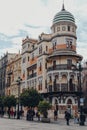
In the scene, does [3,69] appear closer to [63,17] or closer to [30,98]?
[63,17]

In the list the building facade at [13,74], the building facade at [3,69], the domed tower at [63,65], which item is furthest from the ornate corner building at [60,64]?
the building facade at [3,69]

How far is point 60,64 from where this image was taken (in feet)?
185

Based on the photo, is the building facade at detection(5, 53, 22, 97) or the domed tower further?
the building facade at detection(5, 53, 22, 97)

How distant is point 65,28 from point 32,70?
14.7 metres

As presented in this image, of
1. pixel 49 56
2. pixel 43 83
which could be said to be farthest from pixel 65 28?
pixel 43 83

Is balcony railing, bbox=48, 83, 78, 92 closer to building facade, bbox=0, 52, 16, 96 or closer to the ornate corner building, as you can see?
the ornate corner building

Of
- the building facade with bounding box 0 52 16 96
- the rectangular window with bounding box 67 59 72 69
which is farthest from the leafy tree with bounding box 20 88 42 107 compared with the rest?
the building facade with bounding box 0 52 16 96

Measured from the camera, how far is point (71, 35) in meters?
58.8

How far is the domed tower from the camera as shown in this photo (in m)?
55.6

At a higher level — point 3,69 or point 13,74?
point 3,69

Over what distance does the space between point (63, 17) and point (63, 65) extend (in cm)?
875

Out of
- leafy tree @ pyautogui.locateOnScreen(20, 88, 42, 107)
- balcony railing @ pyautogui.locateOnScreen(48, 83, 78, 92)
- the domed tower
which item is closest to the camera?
leafy tree @ pyautogui.locateOnScreen(20, 88, 42, 107)

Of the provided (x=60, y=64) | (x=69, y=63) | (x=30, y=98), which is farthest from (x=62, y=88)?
(x=30, y=98)

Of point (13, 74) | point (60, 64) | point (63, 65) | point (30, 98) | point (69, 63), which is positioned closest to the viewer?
point (30, 98)
